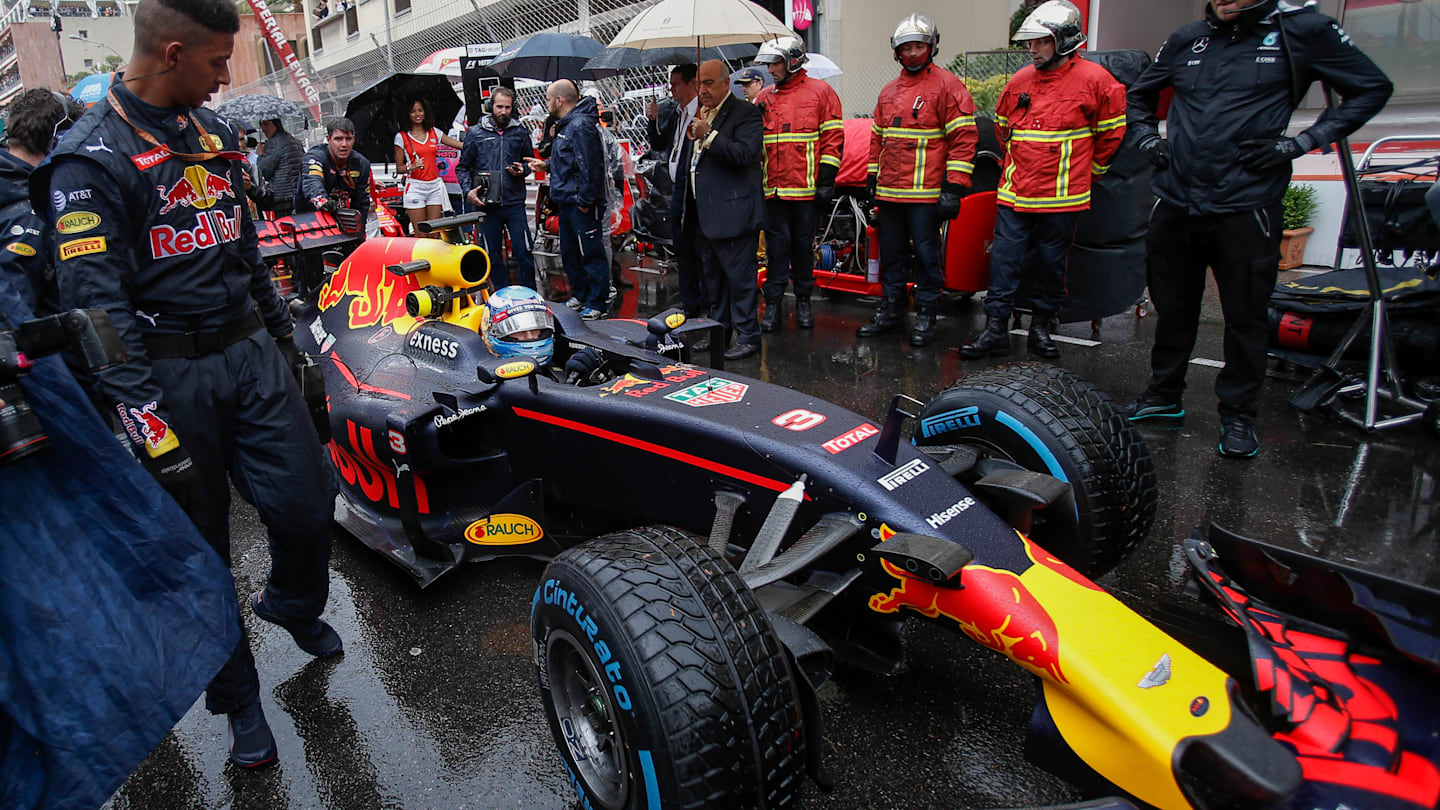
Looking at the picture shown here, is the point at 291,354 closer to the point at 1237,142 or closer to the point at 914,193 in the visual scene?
the point at 1237,142

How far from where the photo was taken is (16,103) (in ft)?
A: 11.7

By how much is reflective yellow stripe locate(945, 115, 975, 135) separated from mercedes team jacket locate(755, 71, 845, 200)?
3.07 ft

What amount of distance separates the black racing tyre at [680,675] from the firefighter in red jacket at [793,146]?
5.14m

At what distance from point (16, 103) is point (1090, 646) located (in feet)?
14.6

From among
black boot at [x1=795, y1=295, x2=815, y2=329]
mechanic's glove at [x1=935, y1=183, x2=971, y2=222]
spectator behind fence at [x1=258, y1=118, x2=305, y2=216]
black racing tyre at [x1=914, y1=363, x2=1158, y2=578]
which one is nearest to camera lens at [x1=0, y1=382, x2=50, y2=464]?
black racing tyre at [x1=914, y1=363, x2=1158, y2=578]

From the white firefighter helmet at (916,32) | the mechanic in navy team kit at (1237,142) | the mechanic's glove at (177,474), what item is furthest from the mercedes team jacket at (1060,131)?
the mechanic's glove at (177,474)

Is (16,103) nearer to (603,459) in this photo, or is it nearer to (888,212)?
(603,459)

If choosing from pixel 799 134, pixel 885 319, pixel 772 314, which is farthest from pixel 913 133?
pixel 772 314

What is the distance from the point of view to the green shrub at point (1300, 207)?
26.4 feet

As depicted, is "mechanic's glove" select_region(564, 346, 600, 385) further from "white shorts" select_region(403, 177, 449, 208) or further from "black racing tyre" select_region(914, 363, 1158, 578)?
"white shorts" select_region(403, 177, 449, 208)

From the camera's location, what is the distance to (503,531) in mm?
3404

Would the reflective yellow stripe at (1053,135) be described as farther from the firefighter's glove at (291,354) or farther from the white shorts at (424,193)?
the white shorts at (424,193)

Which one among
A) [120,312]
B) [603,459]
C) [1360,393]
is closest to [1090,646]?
[603,459]

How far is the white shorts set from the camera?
31.6 feet
